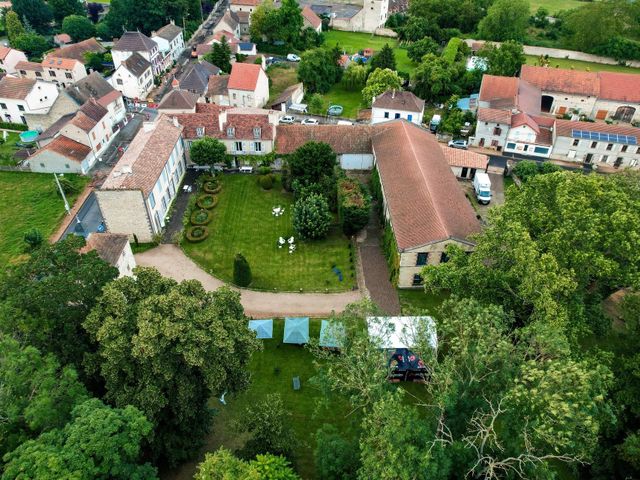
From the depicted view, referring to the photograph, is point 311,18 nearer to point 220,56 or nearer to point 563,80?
point 220,56

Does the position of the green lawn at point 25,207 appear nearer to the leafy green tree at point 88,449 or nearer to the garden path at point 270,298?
the garden path at point 270,298

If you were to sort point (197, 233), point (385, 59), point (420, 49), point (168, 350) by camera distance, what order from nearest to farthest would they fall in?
point (168, 350), point (197, 233), point (385, 59), point (420, 49)

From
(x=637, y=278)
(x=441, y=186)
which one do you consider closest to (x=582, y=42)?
(x=441, y=186)

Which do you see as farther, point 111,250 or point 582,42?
point 582,42

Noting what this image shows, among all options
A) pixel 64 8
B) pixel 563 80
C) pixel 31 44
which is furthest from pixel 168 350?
pixel 64 8

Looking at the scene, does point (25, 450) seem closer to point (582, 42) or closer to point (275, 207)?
point (275, 207)

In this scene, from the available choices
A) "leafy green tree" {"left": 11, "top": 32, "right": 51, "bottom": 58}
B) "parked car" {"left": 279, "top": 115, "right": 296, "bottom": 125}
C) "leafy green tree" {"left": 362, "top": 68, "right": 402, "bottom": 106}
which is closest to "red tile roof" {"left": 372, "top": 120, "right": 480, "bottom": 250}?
"leafy green tree" {"left": 362, "top": 68, "right": 402, "bottom": 106}
